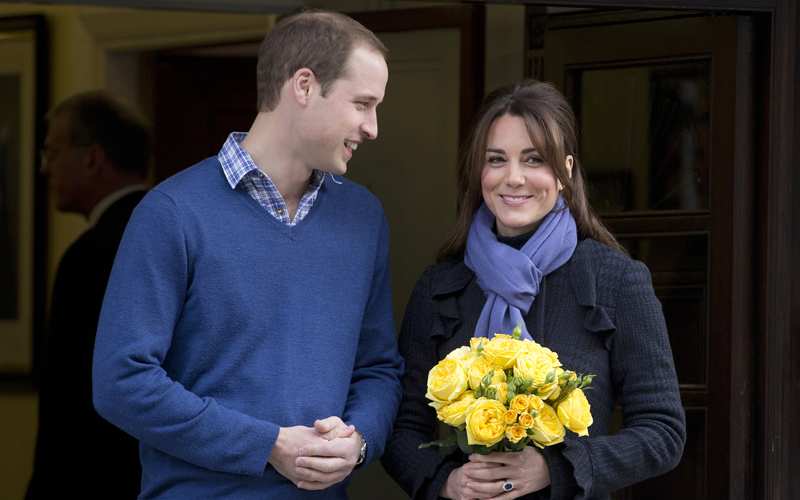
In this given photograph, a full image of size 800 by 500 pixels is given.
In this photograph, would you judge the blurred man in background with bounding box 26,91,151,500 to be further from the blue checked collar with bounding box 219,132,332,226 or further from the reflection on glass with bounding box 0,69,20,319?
the blue checked collar with bounding box 219,132,332,226

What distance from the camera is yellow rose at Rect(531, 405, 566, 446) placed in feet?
5.99

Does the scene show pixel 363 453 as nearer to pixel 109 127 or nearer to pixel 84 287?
pixel 84 287

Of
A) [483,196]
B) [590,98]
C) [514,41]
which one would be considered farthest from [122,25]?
[483,196]

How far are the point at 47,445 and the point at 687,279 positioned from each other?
122 inches

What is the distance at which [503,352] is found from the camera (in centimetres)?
185

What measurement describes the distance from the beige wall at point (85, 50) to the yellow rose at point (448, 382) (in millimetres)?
3379

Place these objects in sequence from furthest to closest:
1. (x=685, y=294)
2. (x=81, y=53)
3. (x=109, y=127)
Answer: (x=81, y=53) → (x=109, y=127) → (x=685, y=294)

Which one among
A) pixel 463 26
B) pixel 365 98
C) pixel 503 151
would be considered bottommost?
pixel 503 151

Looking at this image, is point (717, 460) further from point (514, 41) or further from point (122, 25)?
point (122, 25)

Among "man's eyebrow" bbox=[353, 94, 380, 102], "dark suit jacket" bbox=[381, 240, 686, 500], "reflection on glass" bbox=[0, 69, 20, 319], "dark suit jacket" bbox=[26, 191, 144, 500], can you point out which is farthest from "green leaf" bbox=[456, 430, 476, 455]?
"reflection on glass" bbox=[0, 69, 20, 319]

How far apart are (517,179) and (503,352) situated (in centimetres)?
57

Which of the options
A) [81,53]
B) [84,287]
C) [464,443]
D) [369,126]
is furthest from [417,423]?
[81,53]

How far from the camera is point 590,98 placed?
352cm

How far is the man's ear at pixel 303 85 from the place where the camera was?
2.15m
